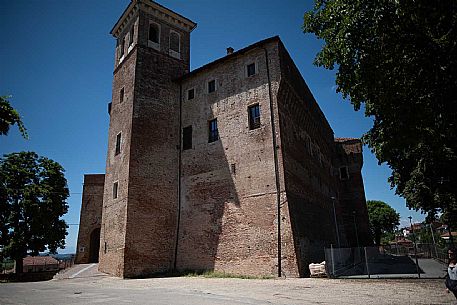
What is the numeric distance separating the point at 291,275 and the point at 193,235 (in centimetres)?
661

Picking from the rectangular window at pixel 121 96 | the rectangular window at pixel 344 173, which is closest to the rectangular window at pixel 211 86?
the rectangular window at pixel 121 96

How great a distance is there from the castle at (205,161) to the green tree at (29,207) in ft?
25.5

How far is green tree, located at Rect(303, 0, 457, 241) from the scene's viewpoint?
27.5 ft

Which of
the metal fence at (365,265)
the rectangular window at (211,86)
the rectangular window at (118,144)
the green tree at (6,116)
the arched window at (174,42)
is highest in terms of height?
the arched window at (174,42)

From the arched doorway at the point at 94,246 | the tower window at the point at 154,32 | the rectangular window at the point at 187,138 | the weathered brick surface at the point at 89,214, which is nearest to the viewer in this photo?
the rectangular window at the point at 187,138

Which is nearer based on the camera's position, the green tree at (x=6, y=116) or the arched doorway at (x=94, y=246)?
the green tree at (x=6, y=116)

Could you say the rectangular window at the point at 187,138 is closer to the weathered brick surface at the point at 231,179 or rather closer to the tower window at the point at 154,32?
the weathered brick surface at the point at 231,179

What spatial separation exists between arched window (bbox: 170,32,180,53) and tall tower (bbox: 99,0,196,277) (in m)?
0.08

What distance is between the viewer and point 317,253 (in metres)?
17.3

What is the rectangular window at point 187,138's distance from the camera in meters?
20.6

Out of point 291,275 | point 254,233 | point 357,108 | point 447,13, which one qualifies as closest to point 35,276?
point 254,233

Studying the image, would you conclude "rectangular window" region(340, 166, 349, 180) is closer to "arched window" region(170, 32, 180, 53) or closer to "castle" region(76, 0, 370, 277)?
"castle" region(76, 0, 370, 277)

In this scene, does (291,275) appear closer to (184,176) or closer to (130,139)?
(184,176)

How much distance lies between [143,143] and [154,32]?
9.17 m
